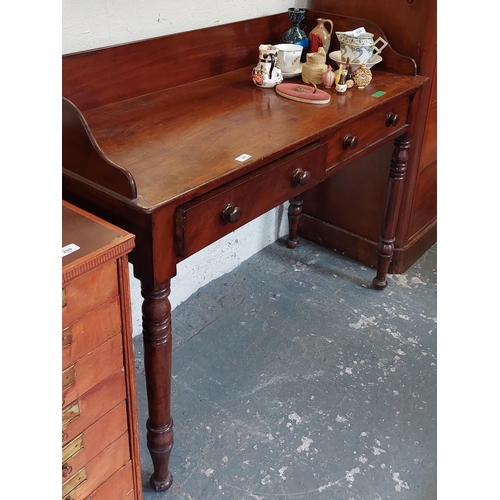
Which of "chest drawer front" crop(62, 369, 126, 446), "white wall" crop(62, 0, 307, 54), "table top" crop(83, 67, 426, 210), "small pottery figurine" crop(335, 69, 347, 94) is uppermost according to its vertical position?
"white wall" crop(62, 0, 307, 54)

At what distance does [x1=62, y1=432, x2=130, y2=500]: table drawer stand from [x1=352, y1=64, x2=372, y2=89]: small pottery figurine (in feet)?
4.37

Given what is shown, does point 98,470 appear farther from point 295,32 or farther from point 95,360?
point 295,32

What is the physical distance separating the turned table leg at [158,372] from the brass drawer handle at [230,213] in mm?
204

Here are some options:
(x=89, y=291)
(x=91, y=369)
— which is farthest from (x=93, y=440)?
(x=89, y=291)

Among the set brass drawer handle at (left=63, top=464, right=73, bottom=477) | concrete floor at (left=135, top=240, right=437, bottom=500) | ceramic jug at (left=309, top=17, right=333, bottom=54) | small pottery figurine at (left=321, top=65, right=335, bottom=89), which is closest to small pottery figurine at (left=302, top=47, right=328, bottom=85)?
small pottery figurine at (left=321, top=65, right=335, bottom=89)

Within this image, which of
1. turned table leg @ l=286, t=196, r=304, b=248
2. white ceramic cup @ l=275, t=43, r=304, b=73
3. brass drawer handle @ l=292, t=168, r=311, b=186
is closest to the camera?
brass drawer handle @ l=292, t=168, r=311, b=186

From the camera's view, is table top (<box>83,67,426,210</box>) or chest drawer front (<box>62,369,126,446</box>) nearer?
chest drawer front (<box>62,369,126,446</box>)

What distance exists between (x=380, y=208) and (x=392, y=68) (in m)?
0.61

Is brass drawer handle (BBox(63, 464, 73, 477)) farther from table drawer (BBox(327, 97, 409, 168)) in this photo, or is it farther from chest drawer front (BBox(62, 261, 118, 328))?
table drawer (BBox(327, 97, 409, 168))

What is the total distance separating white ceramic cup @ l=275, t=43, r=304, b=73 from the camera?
2076 mm

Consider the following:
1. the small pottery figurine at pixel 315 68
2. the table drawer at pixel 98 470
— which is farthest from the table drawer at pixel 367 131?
the table drawer at pixel 98 470

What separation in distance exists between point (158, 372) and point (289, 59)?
1.18 m

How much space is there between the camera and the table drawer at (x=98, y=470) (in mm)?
1306

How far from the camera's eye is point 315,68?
201 centimetres
